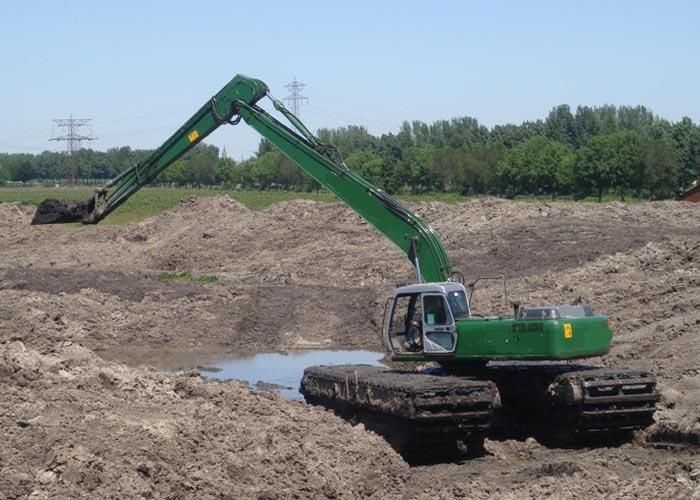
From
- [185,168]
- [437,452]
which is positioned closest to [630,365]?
[437,452]

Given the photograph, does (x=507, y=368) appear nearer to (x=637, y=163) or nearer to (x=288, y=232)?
(x=288, y=232)

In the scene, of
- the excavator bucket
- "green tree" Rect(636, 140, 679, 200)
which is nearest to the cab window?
the excavator bucket

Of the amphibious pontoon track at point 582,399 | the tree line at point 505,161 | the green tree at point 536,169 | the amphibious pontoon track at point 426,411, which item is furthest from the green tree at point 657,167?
the amphibious pontoon track at point 426,411

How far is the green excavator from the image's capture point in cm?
1300

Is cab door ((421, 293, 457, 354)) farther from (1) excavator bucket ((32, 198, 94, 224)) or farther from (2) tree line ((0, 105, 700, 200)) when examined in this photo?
(2) tree line ((0, 105, 700, 200))

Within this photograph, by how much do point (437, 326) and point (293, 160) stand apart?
4.73 metres

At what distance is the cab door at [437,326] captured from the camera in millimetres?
14188

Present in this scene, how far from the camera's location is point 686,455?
13.2 metres

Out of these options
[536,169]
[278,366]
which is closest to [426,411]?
[278,366]

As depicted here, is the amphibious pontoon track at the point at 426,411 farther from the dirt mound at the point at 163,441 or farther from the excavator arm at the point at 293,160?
the excavator arm at the point at 293,160

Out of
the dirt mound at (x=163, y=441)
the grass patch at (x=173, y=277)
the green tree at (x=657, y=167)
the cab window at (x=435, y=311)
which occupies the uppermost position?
the green tree at (x=657, y=167)

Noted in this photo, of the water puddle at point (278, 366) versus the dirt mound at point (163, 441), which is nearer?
the dirt mound at point (163, 441)

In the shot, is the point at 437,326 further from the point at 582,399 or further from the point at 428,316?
the point at 582,399

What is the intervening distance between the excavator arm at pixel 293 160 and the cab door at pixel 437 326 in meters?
1.14
